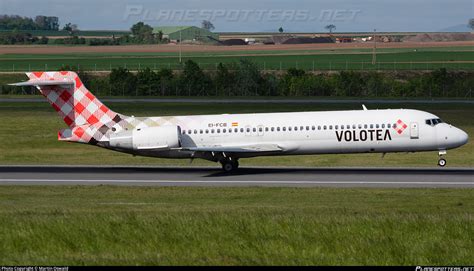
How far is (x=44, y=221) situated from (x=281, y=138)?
70.9ft

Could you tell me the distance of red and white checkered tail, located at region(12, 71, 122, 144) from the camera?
1743 inches

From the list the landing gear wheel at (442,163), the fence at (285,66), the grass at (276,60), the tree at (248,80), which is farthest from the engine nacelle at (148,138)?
the fence at (285,66)

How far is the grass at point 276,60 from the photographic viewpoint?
135 m

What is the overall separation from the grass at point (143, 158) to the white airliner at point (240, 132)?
153 inches

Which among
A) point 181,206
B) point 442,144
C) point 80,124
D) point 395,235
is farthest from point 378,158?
point 395,235

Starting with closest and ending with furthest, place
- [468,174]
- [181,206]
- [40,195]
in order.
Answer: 1. [181,206]
2. [40,195]
3. [468,174]

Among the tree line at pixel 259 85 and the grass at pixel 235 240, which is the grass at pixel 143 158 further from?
the grass at pixel 235 240

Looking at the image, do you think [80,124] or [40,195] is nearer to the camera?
[40,195]

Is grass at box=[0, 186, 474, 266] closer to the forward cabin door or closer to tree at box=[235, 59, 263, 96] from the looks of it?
the forward cabin door

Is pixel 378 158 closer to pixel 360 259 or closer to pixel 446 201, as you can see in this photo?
pixel 446 201

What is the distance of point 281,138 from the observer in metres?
44.0

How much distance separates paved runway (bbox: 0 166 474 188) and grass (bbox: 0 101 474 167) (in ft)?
10.9

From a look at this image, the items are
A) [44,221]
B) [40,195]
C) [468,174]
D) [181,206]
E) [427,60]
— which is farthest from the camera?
[427,60]

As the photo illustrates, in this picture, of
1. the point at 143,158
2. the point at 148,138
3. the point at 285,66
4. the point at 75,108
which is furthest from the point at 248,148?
the point at 285,66
